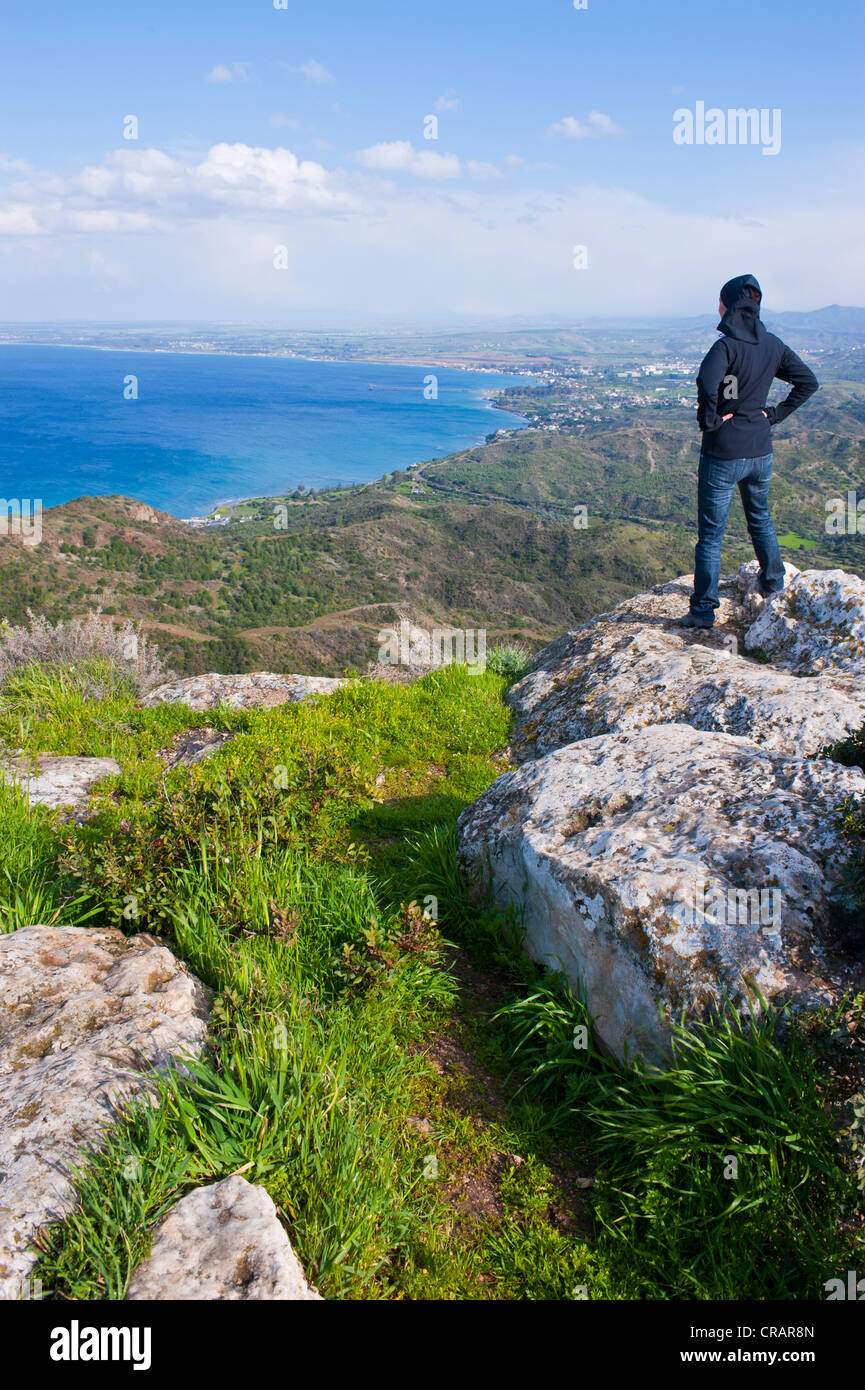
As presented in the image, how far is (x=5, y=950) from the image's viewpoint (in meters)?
3.08

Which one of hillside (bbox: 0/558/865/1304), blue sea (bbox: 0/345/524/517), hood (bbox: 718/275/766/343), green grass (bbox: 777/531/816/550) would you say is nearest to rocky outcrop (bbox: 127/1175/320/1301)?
hillside (bbox: 0/558/865/1304)

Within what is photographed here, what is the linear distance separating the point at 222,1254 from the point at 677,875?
2164 millimetres

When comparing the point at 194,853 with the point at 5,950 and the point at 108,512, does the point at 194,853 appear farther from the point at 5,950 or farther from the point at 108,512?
the point at 108,512

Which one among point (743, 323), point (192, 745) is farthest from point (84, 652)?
point (743, 323)

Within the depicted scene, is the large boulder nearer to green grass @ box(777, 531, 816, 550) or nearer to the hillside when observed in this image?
the hillside

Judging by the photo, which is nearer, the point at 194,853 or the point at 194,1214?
the point at 194,1214

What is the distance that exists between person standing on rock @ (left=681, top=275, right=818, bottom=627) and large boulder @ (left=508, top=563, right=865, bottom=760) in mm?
623

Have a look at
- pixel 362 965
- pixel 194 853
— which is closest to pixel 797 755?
pixel 362 965

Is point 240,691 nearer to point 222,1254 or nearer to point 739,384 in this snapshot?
point 739,384

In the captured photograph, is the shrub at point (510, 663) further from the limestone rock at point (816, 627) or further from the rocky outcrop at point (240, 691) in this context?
the limestone rock at point (816, 627)

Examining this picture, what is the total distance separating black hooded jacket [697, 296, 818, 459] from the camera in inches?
238

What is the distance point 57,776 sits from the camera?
213 inches

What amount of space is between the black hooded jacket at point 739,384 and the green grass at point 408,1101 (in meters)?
4.49

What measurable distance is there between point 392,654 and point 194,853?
9.56m
